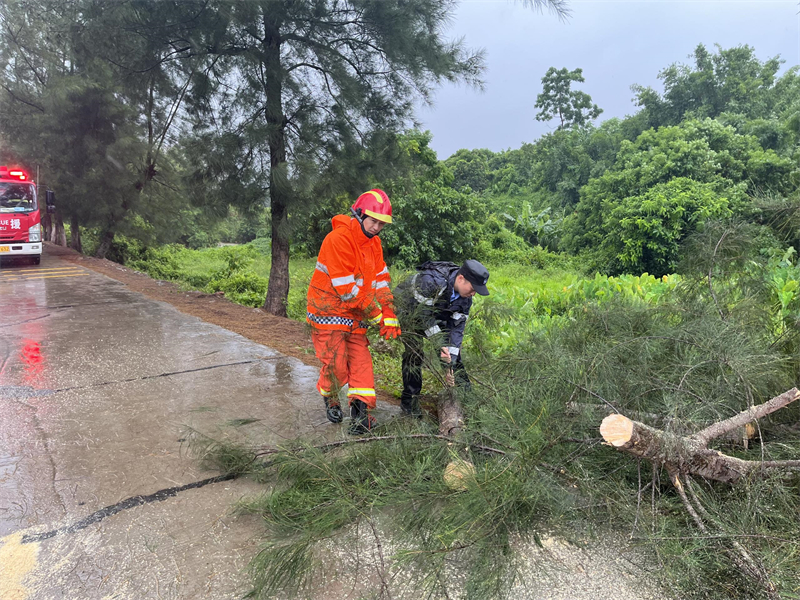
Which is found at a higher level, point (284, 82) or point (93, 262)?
point (284, 82)

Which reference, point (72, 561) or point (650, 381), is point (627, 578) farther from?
point (72, 561)

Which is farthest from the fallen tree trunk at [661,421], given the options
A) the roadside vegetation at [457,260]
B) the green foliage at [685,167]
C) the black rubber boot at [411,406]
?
the green foliage at [685,167]

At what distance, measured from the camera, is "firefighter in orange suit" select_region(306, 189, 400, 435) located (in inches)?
127

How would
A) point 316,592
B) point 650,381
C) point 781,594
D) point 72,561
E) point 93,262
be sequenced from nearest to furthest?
1. point 781,594
2. point 316,592
3. point 72,561
4. point 650,381
5. point 93,262

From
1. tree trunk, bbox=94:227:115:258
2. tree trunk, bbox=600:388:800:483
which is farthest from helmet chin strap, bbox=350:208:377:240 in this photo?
tree trunk, bbox=94:227:115:258

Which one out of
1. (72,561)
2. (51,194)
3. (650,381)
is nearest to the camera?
(72,561)

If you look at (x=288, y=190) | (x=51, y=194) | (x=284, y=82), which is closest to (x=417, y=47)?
(x=284, y=82)

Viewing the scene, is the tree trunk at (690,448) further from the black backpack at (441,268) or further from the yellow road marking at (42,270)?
the yellow road marking at (42,270)

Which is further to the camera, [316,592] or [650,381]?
[650,381]

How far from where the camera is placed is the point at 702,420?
238 cm

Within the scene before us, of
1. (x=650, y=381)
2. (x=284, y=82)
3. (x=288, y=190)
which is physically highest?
(x=284, y=82)

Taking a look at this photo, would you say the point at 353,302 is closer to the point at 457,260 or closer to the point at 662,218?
the point at 662,218

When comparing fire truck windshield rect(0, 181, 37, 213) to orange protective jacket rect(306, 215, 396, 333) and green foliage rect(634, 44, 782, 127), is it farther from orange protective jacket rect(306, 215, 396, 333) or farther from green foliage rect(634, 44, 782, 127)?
green foliage rect(634, 44, 782, 127)

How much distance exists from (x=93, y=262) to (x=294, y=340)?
1065cm
